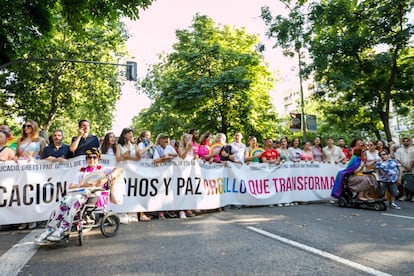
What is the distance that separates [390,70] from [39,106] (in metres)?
22.2

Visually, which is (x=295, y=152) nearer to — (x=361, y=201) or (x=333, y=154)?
(x=333, y=154)

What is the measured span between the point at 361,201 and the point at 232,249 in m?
5.33

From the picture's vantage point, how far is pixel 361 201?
28.3 feet

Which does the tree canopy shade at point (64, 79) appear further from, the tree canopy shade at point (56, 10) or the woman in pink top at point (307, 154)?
the woman in pink top at point (307, 154)

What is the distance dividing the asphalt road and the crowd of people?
1616mm

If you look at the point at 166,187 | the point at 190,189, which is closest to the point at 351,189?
the point at 190,189

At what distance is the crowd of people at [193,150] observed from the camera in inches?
279

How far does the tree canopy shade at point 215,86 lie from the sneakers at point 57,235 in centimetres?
1469

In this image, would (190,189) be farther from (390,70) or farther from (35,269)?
(390,70)

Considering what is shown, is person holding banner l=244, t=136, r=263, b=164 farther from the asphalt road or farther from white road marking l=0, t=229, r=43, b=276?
white road marking l=0, t=229, r=43, b=276

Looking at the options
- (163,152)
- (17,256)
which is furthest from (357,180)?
(17,256)

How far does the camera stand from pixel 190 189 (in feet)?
26.8

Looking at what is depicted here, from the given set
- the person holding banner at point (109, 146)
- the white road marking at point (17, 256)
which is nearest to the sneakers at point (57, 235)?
the white road marking at point (17, 256)

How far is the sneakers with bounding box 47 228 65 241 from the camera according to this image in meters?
4.80
